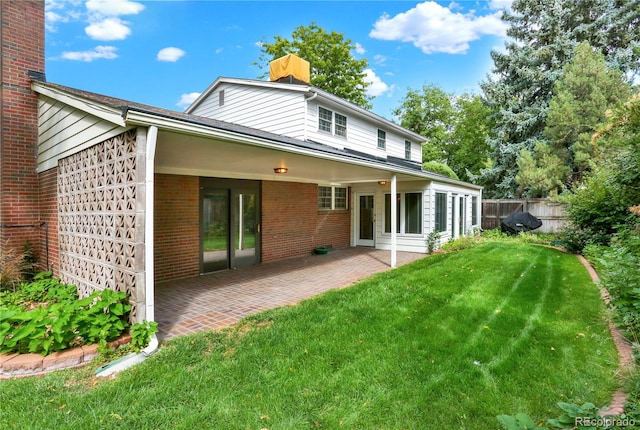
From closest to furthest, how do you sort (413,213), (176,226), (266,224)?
(176,226) < (266,224) < (413,213)

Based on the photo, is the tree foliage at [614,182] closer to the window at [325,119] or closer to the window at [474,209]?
the window at [474,209]

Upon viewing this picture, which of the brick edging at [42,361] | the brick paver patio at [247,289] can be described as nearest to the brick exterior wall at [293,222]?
the brick paver patio at [247,289]

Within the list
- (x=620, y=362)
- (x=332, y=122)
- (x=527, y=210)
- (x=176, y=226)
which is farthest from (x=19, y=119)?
(x=527, y=210)

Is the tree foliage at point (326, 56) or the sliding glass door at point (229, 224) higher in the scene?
the tree foliage at point (326, 56)

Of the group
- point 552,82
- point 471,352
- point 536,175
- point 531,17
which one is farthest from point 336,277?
point 531,17

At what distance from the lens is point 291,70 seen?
39.8 feet

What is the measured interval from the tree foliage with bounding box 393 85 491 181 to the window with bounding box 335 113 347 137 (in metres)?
19.6

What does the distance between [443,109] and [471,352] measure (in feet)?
104

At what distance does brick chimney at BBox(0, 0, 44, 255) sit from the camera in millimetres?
6414

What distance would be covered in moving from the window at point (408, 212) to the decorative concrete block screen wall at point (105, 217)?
9.36 metres

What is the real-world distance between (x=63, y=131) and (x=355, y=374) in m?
6.05

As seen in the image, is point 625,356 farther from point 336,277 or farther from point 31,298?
point 31,298

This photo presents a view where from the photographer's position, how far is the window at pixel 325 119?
11.3m

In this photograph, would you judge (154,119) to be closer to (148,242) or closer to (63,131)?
(148,242)
